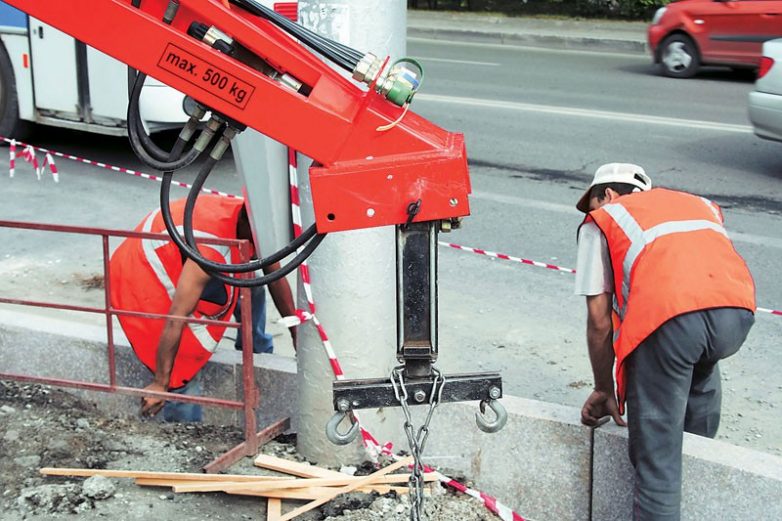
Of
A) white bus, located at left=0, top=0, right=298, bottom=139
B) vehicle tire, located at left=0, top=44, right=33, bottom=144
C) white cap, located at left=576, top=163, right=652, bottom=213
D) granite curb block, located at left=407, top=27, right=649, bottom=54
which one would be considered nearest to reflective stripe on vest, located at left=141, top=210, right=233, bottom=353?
white cap, located at left=576, top=163, right=652, bottom=213

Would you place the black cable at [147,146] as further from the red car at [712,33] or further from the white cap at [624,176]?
the red car at [712,33]

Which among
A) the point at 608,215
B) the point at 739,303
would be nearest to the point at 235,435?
the point at 608,215

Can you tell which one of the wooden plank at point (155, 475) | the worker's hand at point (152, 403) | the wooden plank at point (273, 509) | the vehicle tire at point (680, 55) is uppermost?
the vehicle tire at point (680, 55)

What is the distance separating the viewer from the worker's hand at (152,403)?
15.7 feet

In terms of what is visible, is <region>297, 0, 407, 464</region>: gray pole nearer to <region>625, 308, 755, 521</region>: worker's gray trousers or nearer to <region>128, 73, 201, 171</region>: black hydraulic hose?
<region>625, 308, 755, 521</region>: worker's gray trousers

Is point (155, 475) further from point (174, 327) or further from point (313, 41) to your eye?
point (313, 41)

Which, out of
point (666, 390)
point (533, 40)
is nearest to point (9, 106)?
point (666, 390)

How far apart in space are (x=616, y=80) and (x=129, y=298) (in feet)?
39.4

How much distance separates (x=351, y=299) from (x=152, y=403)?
121 cm

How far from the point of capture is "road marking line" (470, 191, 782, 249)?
793 cm

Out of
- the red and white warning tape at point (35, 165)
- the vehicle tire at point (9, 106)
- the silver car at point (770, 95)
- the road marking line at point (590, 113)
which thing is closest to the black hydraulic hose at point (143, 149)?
the red and white warning tape at point (35, 165)

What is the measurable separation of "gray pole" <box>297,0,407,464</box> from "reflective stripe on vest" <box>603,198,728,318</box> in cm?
92

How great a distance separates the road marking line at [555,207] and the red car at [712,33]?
719 centimetres

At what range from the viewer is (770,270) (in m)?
7.30
